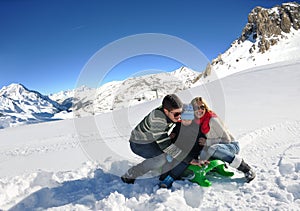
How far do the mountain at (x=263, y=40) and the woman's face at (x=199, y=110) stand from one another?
11233 cm

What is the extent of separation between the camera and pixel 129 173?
5.08 m

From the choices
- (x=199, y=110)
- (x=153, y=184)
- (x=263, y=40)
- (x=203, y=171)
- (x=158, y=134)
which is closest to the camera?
(x=158, y=134)

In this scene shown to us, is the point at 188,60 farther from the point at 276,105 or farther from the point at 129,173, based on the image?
the point at 276,105

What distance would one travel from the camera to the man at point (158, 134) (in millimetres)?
4488

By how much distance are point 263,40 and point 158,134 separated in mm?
142817

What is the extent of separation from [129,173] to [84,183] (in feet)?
3.36

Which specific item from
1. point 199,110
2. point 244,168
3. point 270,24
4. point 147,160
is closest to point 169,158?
point 147,160

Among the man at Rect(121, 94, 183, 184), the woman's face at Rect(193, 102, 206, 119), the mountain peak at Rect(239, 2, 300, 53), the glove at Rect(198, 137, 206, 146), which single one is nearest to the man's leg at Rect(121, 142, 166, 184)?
the man at Rect(121, 94, 183, 184)

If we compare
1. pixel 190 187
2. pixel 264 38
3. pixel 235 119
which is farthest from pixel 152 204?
pixel 264 38

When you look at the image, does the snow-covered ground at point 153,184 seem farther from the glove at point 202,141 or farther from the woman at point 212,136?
the glove at point 202,141

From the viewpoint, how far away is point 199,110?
15.8 feet

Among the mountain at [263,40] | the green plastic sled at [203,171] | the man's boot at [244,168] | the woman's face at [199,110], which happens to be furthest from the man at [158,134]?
the mountain at [263,40]

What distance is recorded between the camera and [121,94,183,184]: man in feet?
14.7

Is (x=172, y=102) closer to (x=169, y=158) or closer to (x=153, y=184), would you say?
(x=169, y=158)
